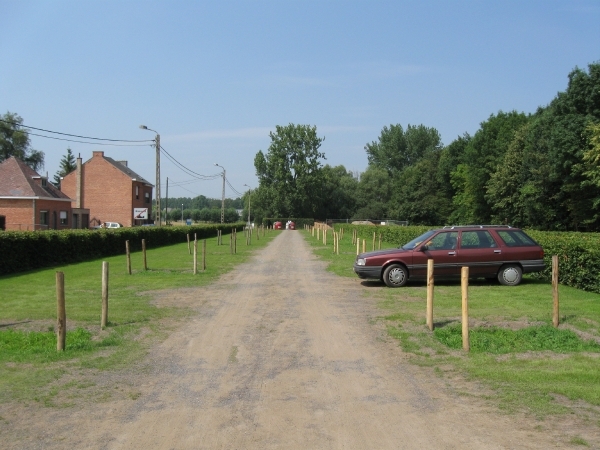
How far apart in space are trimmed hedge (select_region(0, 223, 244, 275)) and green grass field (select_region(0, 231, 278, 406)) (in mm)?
1419

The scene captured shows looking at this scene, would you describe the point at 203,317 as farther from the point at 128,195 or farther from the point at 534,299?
the point at 128,195

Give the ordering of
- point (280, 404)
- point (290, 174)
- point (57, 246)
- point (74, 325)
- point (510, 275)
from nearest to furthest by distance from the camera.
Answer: point (280, 404) → point (74, 325) → point (510, 275) → point (57, 246) → point (290, 174)

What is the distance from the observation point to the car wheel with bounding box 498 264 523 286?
54.4ft

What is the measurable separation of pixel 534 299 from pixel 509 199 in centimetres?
4980

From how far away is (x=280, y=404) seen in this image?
21.1ft

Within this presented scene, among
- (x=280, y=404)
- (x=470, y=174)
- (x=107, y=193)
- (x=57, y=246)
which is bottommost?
(x=280, y=404)

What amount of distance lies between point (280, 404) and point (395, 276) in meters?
10.6

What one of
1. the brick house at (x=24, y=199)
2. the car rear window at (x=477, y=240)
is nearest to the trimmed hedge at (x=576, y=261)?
the car rear window at (x=477, y=240)

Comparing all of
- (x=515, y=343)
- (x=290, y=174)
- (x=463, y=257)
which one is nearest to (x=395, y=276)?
(x=463, y=257)

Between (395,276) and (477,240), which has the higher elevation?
(477,240)

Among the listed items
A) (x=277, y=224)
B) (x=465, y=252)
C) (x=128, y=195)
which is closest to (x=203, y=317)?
(x=465, y=252)

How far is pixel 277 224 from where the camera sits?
347ft

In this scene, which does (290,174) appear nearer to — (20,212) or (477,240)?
(20,212)

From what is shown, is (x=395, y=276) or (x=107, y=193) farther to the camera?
(x=107, y=193)
